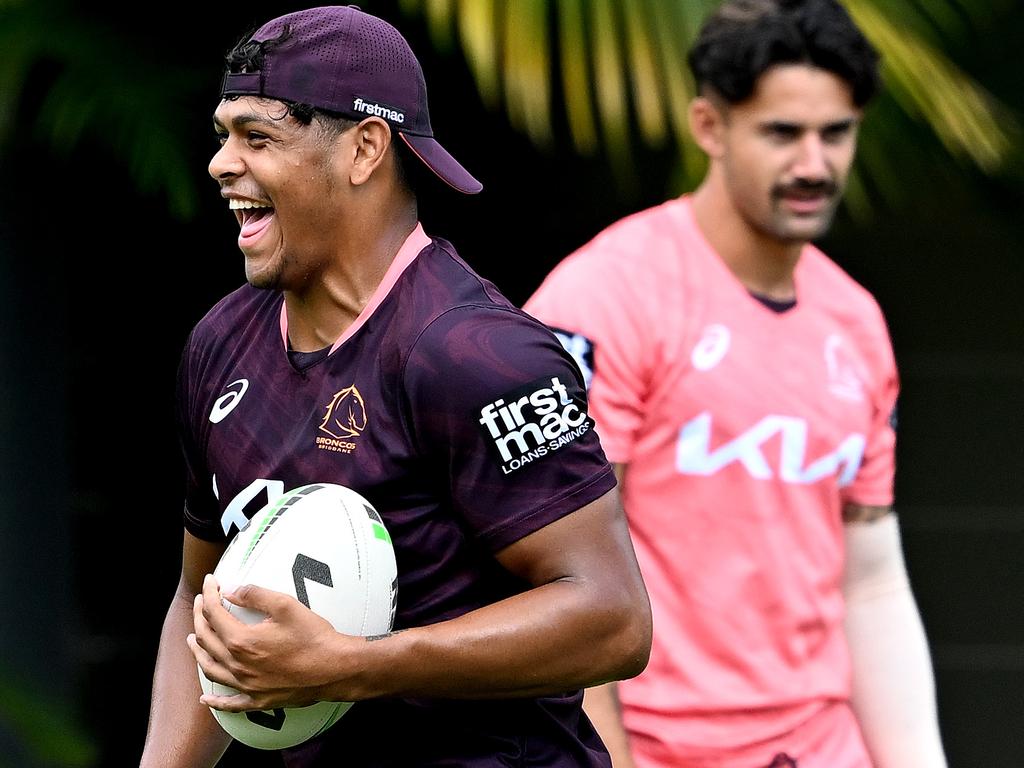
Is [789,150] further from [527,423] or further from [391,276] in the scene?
[527,423]

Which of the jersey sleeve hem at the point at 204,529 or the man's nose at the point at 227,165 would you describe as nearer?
the man's nose at the point at 227,165

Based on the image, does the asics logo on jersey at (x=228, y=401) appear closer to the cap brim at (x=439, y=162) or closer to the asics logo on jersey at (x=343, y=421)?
the asics logo on jersey at (x=343, y=421)

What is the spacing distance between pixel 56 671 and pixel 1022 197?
310 centimetres

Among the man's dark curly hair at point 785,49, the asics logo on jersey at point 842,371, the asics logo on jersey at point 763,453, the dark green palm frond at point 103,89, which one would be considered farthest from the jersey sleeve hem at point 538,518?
the dark green palm frond at point 103,89

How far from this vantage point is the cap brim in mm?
2717

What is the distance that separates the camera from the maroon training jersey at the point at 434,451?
244 cm

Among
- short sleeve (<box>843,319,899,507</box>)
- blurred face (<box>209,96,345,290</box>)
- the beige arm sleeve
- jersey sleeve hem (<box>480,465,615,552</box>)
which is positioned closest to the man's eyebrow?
blurred face (<box>209,96,345,290</box>)

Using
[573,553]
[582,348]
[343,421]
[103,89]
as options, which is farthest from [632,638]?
[103,89]

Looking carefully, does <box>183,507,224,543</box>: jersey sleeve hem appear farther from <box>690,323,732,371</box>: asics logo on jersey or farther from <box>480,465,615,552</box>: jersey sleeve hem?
<box>690,323,732,371</box>: asics logo on jersey

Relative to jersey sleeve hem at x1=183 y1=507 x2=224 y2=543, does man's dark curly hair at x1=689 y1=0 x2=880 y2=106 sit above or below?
above

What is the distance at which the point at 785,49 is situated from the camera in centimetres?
371

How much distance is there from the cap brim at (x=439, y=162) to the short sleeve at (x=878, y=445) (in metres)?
1.22

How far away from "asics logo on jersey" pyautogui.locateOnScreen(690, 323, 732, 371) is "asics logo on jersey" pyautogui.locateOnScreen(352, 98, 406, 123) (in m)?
0.98

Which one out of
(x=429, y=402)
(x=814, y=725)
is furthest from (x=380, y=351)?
(x=814, y=725)
